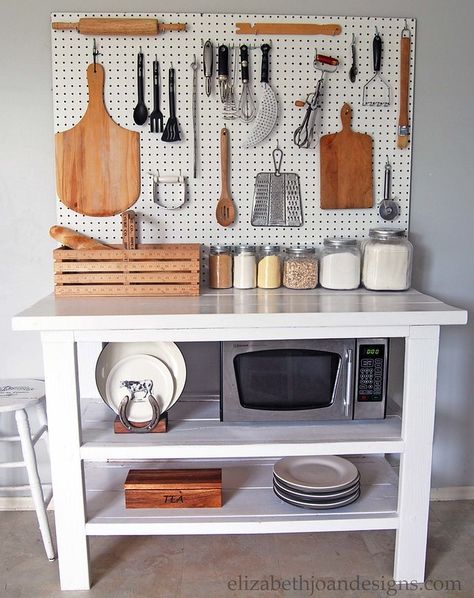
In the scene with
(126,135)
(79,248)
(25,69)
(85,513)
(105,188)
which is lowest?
(85,513)

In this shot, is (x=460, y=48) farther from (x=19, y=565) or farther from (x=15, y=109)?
(x=19, y=565)

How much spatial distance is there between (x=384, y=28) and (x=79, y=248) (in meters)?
1.27

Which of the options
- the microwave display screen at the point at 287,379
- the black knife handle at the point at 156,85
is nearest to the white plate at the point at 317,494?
the microwave display screen at the point at 287,379

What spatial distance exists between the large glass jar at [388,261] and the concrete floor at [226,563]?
883 mm

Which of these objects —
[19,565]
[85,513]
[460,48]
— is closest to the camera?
[85,513]

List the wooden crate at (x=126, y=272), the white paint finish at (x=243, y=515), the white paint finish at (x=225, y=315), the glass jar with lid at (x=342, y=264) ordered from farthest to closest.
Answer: the glass jar with lid at (x=342, y=264), the wooden crate at (x=126, y=272), the white paint finish at (x=243, y=515), the white paint finish at (x=225, y=315)

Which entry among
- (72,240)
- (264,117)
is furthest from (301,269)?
(72,240)

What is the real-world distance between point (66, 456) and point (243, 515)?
55 cm

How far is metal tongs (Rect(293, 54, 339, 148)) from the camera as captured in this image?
76.3 inches

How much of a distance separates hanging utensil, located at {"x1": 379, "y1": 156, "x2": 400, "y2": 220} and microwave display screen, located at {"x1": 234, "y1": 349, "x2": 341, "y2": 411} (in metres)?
0.60

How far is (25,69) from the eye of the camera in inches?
75.9

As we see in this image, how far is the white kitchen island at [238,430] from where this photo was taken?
5.17 ft

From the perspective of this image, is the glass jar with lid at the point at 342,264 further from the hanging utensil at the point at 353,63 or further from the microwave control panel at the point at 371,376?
the hanging utensil at the point at 353,63

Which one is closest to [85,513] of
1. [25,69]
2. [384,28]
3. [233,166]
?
[233,166]
